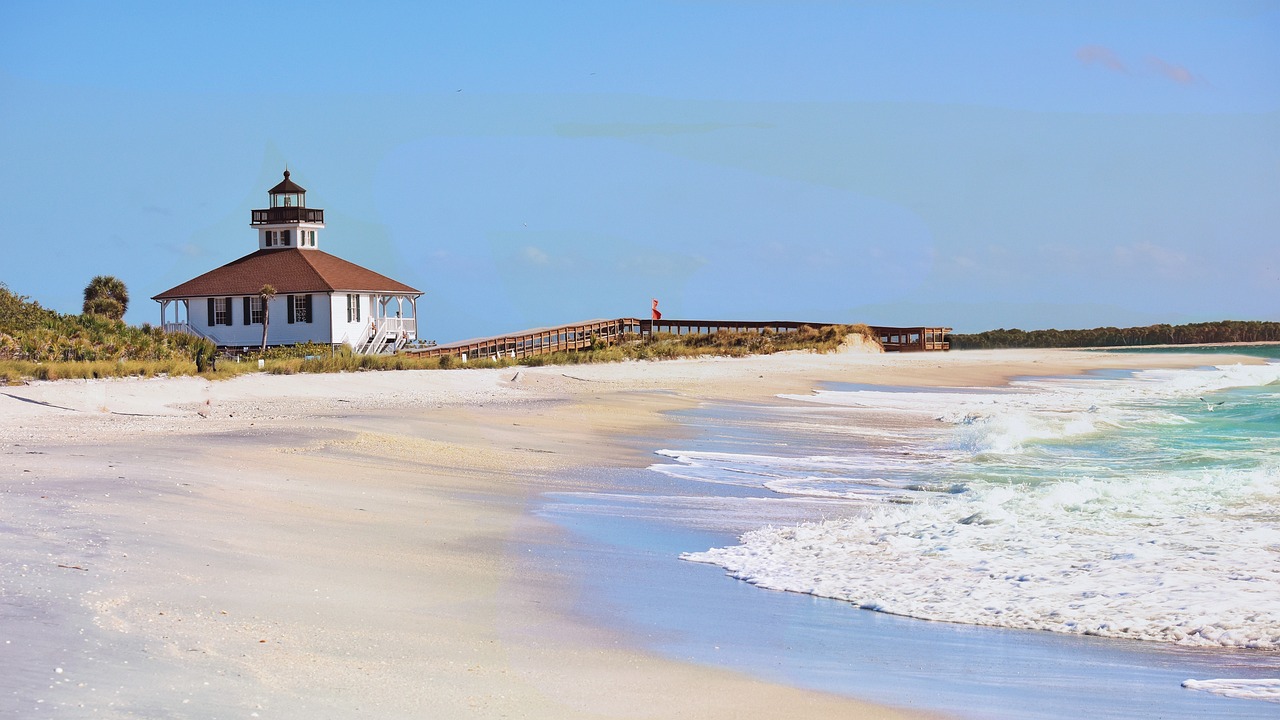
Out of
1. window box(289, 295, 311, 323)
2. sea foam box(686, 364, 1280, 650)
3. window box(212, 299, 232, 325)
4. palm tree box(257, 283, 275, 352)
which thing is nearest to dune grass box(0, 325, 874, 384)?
palm tree box(257, 283, 275, 352)

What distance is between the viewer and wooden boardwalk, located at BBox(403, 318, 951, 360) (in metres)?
36.2

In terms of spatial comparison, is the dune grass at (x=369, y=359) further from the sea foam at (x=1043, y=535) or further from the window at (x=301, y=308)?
the sea foam at (x=1043, y=535)

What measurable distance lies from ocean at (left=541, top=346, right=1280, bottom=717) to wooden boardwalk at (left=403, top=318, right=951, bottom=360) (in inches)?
834

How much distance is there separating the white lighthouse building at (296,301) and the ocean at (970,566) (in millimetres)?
28684

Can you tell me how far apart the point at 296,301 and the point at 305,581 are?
123 ft

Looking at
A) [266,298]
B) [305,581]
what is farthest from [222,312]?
[305,581]

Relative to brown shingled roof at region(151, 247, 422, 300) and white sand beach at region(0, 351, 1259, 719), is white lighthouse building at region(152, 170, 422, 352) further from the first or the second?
white sand beach at region(0, 351, 1259, 719)

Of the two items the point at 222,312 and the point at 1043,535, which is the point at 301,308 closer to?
the point at 222,312

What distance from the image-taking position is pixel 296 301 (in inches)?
1657

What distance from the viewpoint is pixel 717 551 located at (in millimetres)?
8180

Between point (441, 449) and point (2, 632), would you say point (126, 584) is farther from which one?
point (441, 449)

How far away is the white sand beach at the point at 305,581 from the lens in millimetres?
4539

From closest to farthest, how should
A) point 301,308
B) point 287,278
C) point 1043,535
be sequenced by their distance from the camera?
point 1043,535 < point 301,308 < point 287,278

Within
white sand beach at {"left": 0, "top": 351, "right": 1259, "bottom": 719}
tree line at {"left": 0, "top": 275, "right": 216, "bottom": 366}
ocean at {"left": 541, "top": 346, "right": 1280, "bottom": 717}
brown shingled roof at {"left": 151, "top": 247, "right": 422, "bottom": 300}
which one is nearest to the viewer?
white sand beach at {"left": 0, "top": 351, "right": 1259, "bottom": 719}
